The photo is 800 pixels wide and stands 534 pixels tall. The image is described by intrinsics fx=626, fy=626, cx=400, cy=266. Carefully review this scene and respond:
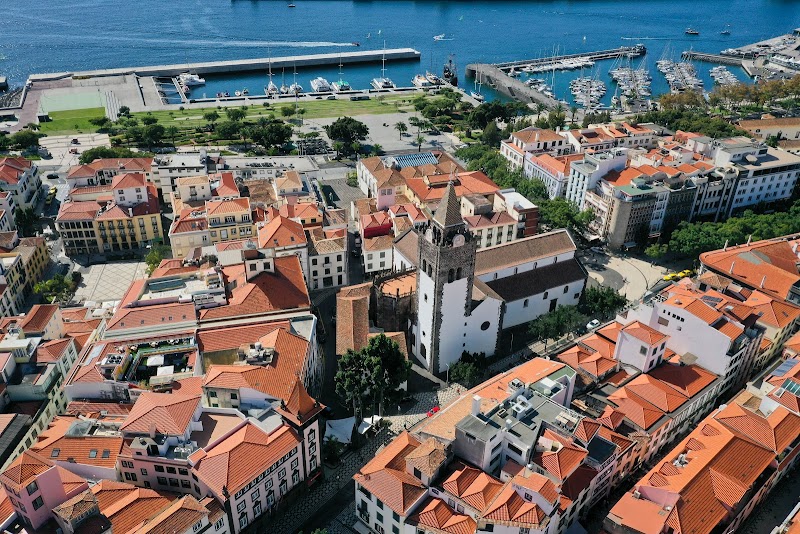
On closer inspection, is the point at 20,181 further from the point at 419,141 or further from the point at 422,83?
the point at 422,83

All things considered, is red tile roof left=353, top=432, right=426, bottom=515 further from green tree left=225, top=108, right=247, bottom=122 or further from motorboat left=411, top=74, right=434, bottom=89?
motorboat left=411, top=74, right=434, bottom=89

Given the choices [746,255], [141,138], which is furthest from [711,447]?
[141,138]

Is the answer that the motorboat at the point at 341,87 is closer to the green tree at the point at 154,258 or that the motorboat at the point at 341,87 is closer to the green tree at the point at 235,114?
the green tree at the point at 235,114

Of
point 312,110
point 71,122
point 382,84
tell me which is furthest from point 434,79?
point 71,122

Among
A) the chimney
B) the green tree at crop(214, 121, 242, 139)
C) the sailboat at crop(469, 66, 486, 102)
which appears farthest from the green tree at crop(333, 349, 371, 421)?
the sailboat at crop(469, 66, 486, 102)

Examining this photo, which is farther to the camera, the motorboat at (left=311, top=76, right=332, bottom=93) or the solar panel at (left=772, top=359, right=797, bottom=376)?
the motorboat at (left=311, top=76, right=332, bottom=93)

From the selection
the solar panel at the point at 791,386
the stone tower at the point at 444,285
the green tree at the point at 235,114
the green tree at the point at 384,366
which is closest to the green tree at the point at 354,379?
the green tree at the point at 384,366
